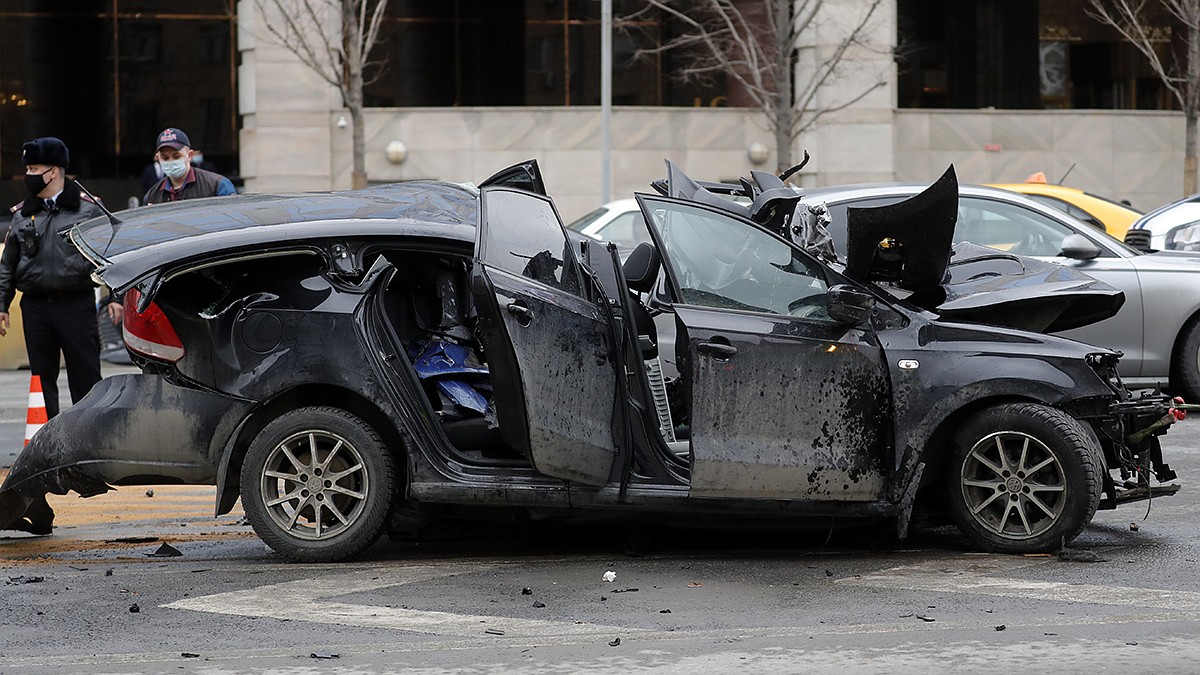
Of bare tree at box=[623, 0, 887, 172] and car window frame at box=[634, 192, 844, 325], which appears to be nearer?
car window frame at box=[634, 192, 844, 325]

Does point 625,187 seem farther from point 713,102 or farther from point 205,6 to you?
point 205,6

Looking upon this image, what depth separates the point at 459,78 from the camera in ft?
99.1

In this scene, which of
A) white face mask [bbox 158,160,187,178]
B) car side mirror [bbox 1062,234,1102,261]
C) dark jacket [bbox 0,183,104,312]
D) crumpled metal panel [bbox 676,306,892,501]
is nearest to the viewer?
crumpled metal panel [bbox 676,306,892,501]

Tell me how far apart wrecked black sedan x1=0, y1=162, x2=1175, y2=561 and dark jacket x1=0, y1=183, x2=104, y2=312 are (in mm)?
2423

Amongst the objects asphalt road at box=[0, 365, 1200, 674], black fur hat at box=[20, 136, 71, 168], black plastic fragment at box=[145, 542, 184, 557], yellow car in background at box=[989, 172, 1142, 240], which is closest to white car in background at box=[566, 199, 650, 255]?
yellow car in background at box=[989, 172, 1142, 240]

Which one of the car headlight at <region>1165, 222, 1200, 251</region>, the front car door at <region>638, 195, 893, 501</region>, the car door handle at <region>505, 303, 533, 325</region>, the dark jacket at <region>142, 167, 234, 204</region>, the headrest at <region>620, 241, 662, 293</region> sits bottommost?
the front car door at <region>638, 195, 893, 501</region>

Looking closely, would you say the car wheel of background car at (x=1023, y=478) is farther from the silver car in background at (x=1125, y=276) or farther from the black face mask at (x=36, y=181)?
the black face mask at (x=36, y=181)

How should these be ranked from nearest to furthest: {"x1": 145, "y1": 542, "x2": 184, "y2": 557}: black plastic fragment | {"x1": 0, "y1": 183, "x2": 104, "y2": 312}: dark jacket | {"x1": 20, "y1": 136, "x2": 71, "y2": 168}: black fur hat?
1. {"x1": 145, "y1": 542, "x2": 184, "y2": 557}: black plastic fragment
2. {"x1": 20, "y1": 136, "x2": 71, "y2": 168}: black fur hat
3. {"x1": 0, "y1": 183, "x2": 104, "y2": 312}: dark jacket

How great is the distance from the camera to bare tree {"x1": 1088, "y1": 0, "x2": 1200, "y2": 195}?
28.7 m

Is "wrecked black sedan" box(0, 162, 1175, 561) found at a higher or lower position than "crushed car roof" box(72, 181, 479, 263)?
lower

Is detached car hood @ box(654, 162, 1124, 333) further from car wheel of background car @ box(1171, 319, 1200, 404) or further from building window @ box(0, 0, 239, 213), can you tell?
building window @ box(0, 0, 239, 213)

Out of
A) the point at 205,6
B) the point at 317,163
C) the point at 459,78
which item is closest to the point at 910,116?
the point at 459,78

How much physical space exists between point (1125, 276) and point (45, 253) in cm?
727

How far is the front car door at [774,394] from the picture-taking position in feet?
22.8
